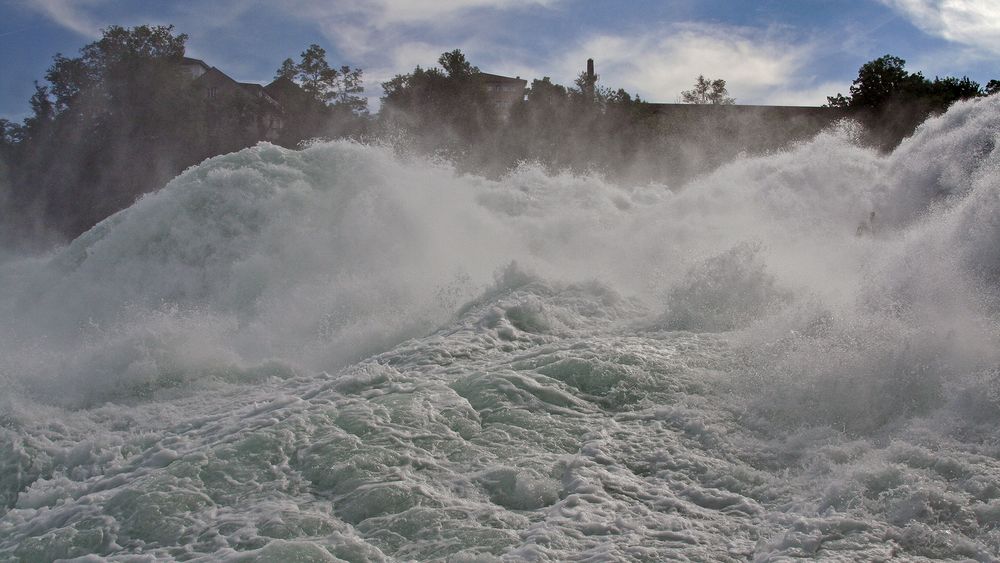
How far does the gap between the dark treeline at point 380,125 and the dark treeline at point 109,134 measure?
0.06 m

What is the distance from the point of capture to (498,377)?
6.28 meters

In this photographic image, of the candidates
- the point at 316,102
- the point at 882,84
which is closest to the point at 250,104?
the point at 316,102

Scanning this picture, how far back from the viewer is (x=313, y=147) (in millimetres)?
13445

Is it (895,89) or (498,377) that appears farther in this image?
(895,89)

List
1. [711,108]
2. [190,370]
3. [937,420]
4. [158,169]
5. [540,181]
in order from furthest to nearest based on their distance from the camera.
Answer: [711,108], [158,169], [540,181], [190,370], [937,420]

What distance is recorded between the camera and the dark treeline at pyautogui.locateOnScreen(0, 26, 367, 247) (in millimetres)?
31531

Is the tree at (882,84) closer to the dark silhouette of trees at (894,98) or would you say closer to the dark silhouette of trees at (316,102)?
the dark silhouette of trees at (894,98)

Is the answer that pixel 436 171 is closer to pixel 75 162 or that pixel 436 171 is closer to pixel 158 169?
pixel 158 169

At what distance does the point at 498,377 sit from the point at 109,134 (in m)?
32.0

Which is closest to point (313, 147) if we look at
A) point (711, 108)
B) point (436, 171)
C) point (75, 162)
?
point (436, 171)

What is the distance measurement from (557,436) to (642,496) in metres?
0.97

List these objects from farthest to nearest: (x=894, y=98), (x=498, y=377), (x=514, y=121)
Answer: (x=514, y=121)
(x=894, y=98)
(x=498, y=377)

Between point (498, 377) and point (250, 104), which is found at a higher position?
point (250, 104)

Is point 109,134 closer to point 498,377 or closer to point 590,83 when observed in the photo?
point 590,83
